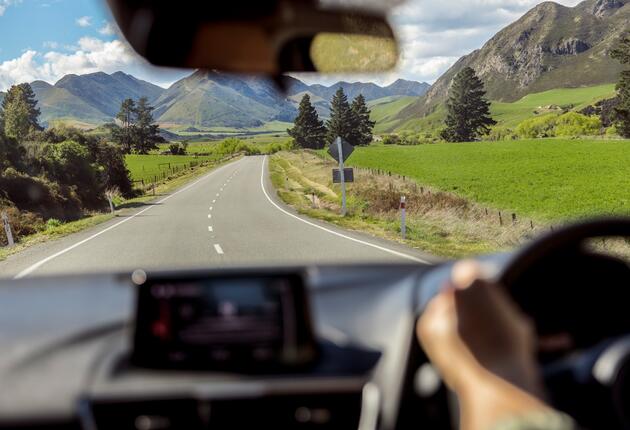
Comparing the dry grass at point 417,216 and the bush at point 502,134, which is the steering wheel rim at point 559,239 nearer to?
the dry grass at point 417,216

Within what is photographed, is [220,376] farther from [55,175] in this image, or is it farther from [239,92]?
[55,175]

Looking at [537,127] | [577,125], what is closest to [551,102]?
[577,125]

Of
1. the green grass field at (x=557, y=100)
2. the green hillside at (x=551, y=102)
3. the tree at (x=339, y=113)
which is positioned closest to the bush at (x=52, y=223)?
the tree at (x=339, y=113)

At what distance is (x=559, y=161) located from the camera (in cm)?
4622

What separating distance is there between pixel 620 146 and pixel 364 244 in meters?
47.9

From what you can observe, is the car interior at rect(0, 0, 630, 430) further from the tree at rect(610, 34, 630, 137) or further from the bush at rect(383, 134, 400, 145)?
the tree at rect(610, 34, 630, 137)

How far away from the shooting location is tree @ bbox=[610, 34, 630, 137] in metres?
55.5

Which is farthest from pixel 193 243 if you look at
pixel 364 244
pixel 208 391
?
pixel 208 391

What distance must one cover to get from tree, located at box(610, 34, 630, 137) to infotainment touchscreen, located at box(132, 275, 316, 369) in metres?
59.6

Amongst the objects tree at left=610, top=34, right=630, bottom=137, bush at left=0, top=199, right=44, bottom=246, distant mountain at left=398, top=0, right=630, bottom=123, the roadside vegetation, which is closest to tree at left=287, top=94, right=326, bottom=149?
the roadside vegetation

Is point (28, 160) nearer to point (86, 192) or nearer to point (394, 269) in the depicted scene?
point (86, 192)

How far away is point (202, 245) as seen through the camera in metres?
14.0

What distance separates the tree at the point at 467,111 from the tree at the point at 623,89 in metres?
14.2

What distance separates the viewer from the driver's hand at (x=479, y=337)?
133 cm
